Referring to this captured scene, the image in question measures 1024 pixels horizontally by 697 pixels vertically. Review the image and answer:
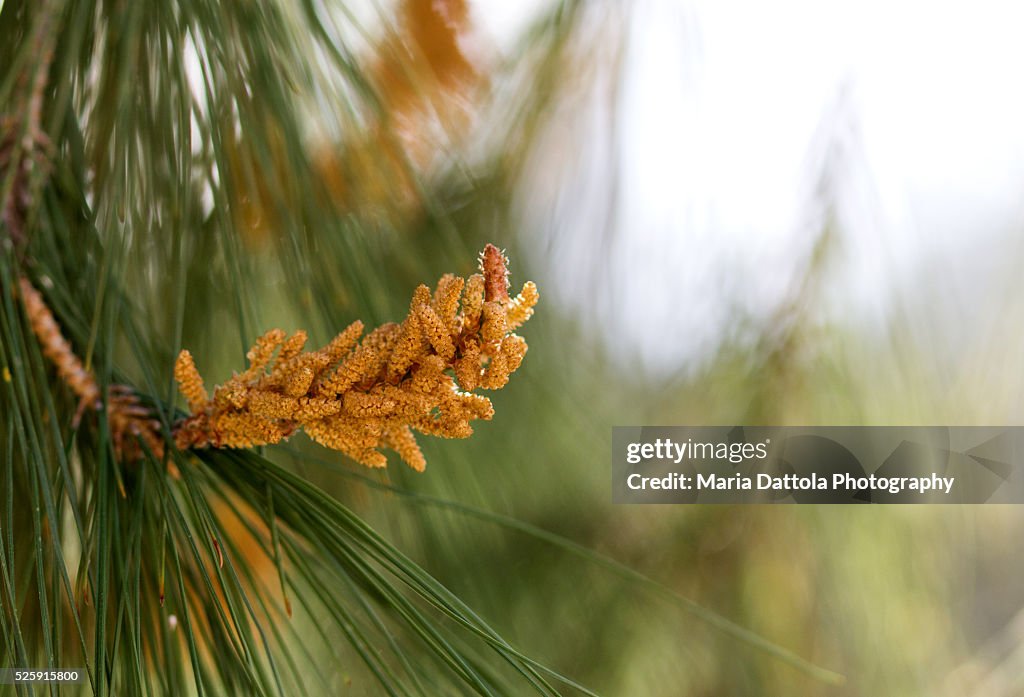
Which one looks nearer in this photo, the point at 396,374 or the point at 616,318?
the point at 396,374

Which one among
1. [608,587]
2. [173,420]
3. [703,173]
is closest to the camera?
[173,420]

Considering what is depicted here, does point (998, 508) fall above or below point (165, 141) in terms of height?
below

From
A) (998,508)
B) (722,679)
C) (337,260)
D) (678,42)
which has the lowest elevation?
(722,679)

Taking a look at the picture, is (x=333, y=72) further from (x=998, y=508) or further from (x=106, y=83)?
(x=998, y=508)

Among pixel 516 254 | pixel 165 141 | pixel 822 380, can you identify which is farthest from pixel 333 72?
pixel 822 380

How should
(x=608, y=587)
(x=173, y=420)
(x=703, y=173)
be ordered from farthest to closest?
1. (x=608, y=587)
2. (x=703, y=173)
3. (x=173, y=420)

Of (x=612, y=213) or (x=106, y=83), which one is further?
(x=612, y=213)

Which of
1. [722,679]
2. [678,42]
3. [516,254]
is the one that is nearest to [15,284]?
[516,254]
